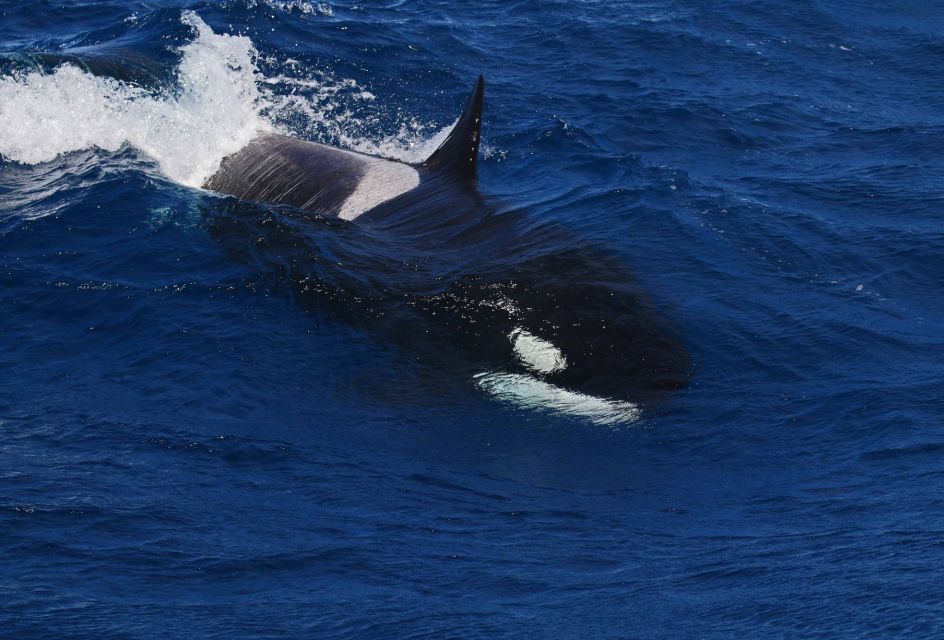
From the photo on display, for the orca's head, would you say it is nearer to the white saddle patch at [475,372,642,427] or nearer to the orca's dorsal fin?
the white saddle patch at [475,372,642,427]

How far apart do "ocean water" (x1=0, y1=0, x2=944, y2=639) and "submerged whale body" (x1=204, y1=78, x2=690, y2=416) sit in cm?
28

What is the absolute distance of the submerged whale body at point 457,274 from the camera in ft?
42.4

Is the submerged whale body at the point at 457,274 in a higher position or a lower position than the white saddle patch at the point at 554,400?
→ higher

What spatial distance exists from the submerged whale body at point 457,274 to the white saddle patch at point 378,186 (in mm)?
26

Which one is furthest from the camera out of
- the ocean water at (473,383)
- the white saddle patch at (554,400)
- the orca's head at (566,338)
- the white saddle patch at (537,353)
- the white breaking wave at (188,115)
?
the white breaking wave at (188,115)

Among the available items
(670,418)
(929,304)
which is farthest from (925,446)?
(929,304)

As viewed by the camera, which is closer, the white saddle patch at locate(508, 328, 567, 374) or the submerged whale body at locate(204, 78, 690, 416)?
the white saddle patch at locate(508, 328, 567, 374)

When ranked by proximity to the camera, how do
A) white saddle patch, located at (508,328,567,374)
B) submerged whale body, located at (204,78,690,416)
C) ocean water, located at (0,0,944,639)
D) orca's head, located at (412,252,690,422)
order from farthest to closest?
submerged whale body, located at (204,78,690,416) → white saddle patch, located at (508,328,567,374) → orca's head, located at (412,252,690,422) → ocean water, located at (0,0,944,639)

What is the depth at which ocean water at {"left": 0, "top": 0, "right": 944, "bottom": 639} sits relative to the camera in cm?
894

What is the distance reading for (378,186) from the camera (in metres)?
17.9

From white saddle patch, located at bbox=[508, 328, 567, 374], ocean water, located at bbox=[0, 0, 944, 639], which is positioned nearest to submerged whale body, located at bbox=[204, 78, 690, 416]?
white saddle patch, located at bbox=[508, 328, 567, 374]

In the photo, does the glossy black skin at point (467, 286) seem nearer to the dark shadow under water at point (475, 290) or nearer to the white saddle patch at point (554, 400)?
the dark shadow under water at point (475, 290)

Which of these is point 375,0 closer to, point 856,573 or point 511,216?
point 511,216

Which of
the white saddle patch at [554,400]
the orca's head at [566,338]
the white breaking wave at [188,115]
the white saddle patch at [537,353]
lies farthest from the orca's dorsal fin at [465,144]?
the white saddle patch at [554,400]
